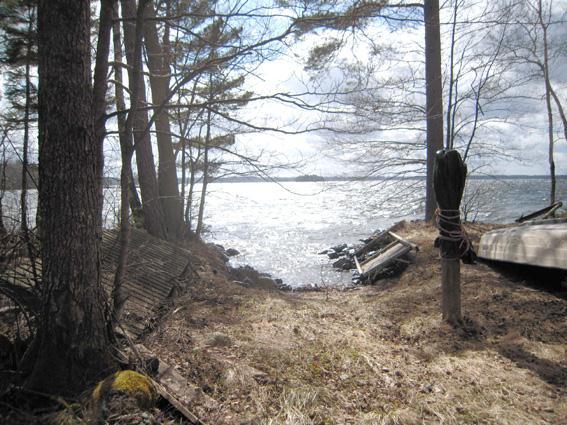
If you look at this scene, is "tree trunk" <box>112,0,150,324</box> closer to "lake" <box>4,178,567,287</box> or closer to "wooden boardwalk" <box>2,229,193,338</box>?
"wooden boardwalk" <box>2,229,193,338</box>

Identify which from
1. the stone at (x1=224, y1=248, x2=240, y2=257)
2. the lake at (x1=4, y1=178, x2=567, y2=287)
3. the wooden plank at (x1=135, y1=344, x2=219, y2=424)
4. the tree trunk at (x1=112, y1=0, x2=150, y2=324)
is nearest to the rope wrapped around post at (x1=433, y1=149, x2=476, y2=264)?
the lake at (x1=4, y1=178, x2=567, y2=287)

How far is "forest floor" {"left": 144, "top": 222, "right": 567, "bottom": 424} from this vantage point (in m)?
3.06

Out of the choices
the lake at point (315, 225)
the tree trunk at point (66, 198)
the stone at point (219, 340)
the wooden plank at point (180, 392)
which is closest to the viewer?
the tree trunk at point (66, 198)

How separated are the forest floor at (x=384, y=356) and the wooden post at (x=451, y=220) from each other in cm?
44

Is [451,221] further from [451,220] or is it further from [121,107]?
[121,107]

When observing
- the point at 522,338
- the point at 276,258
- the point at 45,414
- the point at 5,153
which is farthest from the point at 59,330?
the point at 276,258

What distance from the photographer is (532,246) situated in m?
5.24

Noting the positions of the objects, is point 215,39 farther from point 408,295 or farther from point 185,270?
point 408,295

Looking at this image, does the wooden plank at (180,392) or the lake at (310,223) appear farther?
the lake at (310,223)

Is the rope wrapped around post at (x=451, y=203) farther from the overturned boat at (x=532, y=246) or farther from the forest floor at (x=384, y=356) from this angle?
the overturned boat at (x=532, y=246)

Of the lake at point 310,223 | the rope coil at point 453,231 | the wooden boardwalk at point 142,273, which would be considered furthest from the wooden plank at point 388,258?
the wooden boardwalk at point 142,273

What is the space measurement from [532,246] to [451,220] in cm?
167

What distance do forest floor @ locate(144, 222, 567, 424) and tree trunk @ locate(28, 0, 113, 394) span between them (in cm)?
110

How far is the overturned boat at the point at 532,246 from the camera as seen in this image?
471cm
